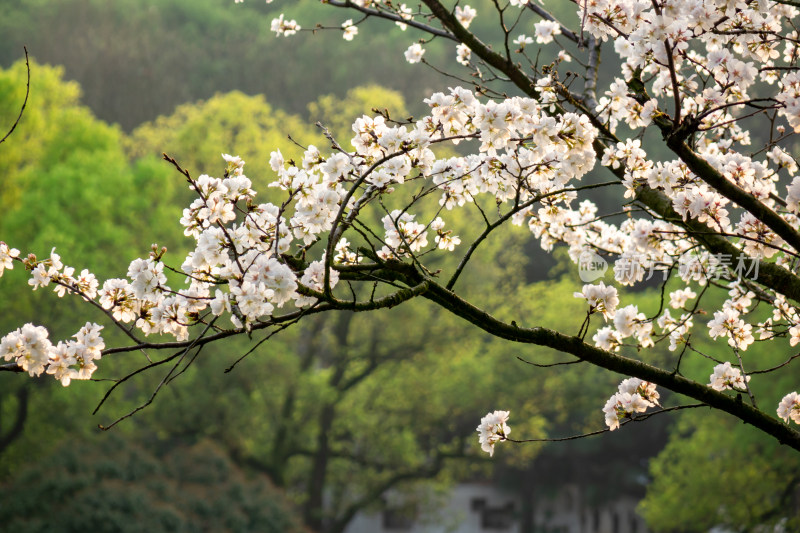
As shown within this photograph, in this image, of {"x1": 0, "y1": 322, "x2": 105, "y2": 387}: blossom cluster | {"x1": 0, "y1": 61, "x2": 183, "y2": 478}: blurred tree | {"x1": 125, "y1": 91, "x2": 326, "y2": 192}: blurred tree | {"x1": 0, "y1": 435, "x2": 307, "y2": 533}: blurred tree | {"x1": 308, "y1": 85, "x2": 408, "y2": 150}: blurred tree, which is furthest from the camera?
{"x1": 308, "y1": 85, "x2": 408, "y2": 150}: blurred tree

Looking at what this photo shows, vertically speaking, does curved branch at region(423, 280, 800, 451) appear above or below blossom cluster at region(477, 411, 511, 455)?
above

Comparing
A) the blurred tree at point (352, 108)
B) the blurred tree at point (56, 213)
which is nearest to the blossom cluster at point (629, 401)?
the blurred tree at point (56, 213)

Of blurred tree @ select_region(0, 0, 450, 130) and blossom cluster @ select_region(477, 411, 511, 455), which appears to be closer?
blossom cluster @ select_region(477, 411, 511, 455)

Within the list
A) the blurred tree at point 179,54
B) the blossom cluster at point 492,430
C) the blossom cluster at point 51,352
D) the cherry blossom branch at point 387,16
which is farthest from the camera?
the blurred tree at point 179,54

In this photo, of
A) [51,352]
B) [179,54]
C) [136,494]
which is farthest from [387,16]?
[179,54]

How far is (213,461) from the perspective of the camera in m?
14.9

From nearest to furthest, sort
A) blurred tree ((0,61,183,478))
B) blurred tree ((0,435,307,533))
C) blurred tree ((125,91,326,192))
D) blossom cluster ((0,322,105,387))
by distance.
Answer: blossom cluster ((0,322,105,387)) < blurred tree ((0,435,307,533)) < blurred tree ((0,61,183,478)) < blurred tree ((125,91,326,192))

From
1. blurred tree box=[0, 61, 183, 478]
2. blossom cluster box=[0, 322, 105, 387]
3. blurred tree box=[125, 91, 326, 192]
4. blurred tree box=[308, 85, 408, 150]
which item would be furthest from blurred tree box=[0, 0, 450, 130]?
blossom cluster box=[0, 322, 105, 387]

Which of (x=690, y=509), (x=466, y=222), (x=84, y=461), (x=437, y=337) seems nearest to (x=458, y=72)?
(x=466, y=222)

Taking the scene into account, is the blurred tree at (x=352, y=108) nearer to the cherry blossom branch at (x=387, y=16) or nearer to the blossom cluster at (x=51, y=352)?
the cherry blossom branch at (x=387, y=16)

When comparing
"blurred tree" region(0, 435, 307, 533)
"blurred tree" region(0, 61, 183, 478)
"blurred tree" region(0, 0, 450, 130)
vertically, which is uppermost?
"blurred tree" region(0, 0, 450, 130)

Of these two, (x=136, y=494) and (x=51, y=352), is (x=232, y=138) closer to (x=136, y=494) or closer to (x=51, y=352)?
(x=136, y=494)

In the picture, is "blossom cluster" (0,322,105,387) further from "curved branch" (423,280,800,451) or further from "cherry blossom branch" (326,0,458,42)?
"cherry blossom branch" (326,0,458,42)

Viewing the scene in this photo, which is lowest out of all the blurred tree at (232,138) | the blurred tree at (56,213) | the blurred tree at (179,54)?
the blurred tree at (56,213)
